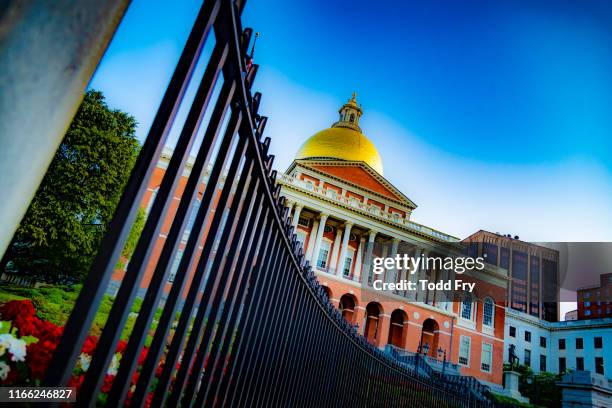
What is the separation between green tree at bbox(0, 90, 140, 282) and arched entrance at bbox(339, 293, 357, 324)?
76.2 ft

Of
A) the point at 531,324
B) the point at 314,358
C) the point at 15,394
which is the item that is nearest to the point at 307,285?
the point at 314,358

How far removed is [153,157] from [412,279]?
40783mm

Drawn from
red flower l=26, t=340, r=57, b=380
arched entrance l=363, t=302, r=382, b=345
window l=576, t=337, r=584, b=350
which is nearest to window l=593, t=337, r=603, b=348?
window l=576, t=337, r=584, b=350

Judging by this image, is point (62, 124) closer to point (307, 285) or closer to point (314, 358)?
point (307, 285)

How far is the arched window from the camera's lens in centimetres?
4056

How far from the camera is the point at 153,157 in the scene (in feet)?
2.93

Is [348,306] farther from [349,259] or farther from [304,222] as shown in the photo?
[304,222]

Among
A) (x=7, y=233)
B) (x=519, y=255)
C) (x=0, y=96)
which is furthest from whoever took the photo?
(x=519, y=255)

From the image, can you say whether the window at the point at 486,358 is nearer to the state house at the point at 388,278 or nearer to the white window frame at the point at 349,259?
the state house at the point at 388,278

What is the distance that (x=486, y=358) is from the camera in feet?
128

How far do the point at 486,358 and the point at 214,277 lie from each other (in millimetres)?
44132

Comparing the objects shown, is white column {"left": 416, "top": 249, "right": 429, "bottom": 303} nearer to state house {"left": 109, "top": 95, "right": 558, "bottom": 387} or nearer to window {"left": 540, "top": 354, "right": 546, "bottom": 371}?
state house {"left": 109, "top": 95, "right": 558, "bottom": 387}

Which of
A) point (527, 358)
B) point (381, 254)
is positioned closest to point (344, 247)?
point (381, 254)

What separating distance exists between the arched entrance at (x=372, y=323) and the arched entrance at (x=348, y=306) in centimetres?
186
